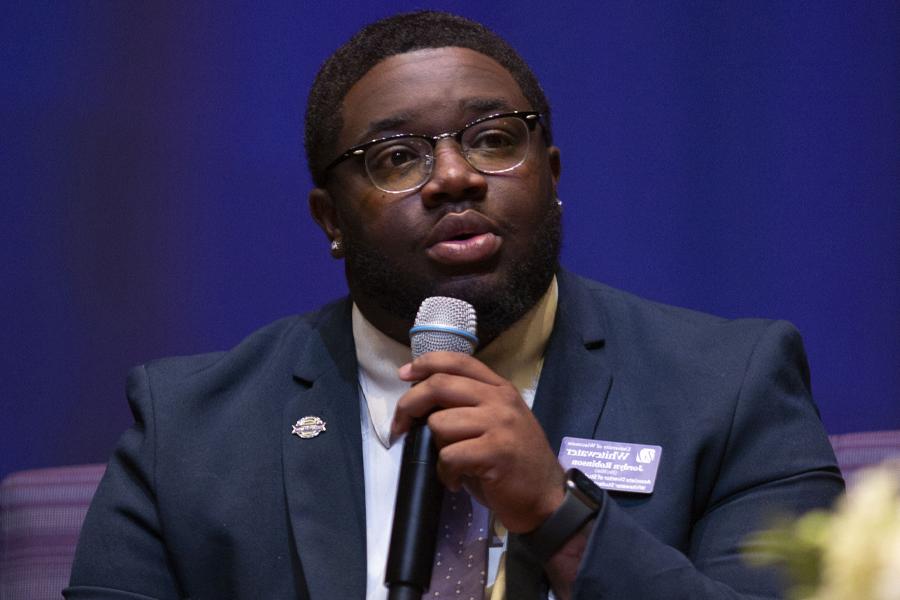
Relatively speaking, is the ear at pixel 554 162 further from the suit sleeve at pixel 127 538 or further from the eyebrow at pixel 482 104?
the suit sleeve at pixel 127 538

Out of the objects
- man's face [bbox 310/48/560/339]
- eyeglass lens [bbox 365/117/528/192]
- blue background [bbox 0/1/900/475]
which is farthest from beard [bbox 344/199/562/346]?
blue background [bbox 0/1/900/475]

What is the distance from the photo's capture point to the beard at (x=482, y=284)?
1.92 metres

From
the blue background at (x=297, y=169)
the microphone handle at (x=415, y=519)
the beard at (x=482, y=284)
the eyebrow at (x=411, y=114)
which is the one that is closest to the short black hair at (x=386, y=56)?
the eyebrow at (x=411, y=114)

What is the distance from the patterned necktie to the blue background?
1031 millimetres

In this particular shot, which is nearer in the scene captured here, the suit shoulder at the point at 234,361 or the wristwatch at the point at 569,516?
the wristwatch at the point at 569,516

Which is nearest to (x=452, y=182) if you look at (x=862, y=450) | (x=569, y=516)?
(x=569, y=516)

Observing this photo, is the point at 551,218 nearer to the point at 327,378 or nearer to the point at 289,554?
the point at 327,378

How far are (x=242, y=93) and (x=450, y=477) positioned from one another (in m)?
1.62

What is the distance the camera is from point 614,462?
1918 millimetres

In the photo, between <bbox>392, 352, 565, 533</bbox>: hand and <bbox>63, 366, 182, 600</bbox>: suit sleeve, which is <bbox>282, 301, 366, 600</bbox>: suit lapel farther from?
<bbox>392, 352, 565, 533</bbox>: hand

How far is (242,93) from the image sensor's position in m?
2.89

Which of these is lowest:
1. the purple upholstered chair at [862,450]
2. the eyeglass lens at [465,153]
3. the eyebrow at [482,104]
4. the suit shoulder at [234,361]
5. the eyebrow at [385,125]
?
the purple upholstered chair at [862,450]

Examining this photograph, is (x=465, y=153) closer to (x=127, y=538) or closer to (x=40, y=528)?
(x=127, y=538)

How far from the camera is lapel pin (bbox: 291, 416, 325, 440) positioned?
2051 mm
